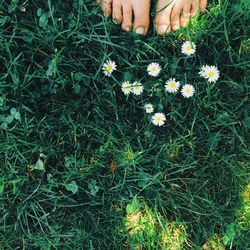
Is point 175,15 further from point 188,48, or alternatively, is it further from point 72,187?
point 72,187

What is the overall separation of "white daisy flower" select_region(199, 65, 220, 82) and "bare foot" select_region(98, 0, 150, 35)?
0.33 metres

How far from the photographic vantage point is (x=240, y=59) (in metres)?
1.85

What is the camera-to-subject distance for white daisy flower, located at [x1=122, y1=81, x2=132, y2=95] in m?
1.81

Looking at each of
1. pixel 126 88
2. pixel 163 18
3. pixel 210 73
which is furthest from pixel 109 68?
pixel 210 73

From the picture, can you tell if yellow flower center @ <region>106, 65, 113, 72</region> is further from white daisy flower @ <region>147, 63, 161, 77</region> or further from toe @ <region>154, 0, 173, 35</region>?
toe @ <region>154, 0, 173, 35</region>

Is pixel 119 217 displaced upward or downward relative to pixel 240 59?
downward

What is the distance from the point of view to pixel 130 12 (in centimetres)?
188

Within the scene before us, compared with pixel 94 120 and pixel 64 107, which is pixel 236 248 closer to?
pixel 94 120

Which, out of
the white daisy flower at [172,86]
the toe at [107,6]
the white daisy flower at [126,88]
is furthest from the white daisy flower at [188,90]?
the toe at [107,6]

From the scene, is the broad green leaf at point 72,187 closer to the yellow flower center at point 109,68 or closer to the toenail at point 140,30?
the yellow flower center at point 109,68

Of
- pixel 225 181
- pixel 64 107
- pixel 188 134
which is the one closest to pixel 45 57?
pixel 64 107

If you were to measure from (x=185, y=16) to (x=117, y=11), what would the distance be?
0.32 metres

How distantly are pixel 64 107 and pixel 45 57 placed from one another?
0.25 metres

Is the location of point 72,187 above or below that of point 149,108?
below
